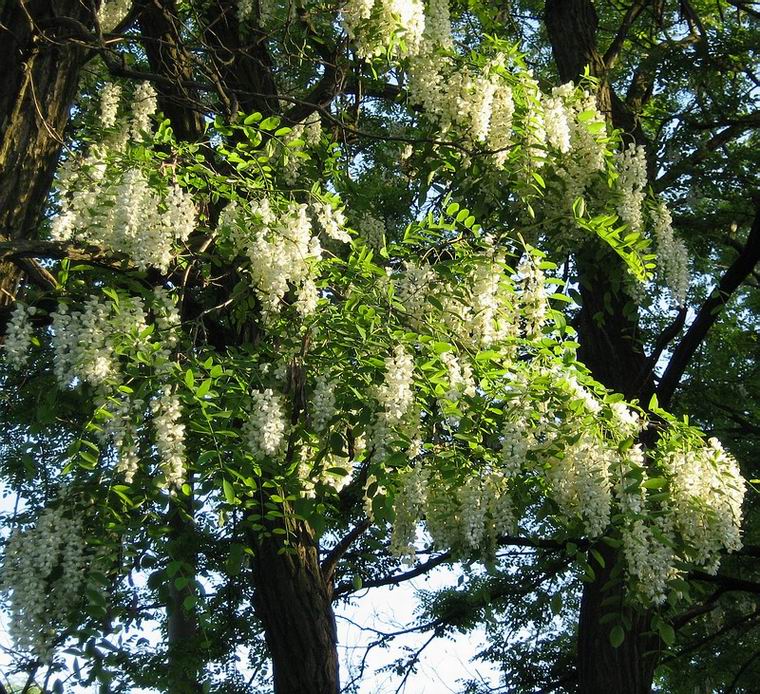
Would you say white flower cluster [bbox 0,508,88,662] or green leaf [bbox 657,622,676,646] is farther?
green leaf [bbox 657,622,676,646]

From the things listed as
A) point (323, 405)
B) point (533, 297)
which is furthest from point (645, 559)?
point (323, 405)

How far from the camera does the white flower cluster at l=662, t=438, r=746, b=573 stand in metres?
4.53

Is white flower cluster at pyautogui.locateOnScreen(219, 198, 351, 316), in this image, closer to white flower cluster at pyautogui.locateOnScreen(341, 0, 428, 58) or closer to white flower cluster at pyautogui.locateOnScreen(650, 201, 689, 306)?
white flower cluster at pyautogui.locateOnScreen(341, 0, 428, 58)

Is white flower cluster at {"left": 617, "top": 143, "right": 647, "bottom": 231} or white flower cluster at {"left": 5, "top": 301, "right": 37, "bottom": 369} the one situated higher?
white flower cluster at {"left": 617, "top": 143, "right": 647, "bottom": 231}

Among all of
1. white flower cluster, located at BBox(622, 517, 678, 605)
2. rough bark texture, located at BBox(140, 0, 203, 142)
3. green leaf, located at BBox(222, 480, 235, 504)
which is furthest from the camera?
rough bark texture, located at BBox(140, 0, 203, 142)

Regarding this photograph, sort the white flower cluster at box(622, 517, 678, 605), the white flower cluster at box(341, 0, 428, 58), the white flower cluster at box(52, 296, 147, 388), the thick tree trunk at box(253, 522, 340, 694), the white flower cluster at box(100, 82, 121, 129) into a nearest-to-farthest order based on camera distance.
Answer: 1. the white flower cluster at box(52, 296, 147, 388)
2. the white flower cluster at box(622, 517, 678, 605)
3. the white flower cluster at box(341, 0, 428, 58)
4. the white flower cluster at box(100, 82, 121, 129)
5. the thick tree trunk at box(253, 522, 340, 694)

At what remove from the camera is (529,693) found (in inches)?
320

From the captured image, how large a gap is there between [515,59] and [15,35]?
8.24 ft

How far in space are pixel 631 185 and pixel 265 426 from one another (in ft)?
9.05

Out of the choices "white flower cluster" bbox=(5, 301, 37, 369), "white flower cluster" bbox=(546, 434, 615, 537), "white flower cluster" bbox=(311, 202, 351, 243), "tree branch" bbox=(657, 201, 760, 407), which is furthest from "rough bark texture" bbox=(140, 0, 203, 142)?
"tree branch" bbox=(657, 201, 760, 407)

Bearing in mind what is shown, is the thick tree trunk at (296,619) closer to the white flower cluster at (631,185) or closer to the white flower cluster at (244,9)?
the white flower cluster at (631,185)

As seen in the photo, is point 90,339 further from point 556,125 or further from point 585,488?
point 556,125

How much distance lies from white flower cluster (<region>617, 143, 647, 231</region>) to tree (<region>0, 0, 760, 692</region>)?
0.05 ft

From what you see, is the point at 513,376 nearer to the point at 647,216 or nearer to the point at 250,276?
the point at 250,276
